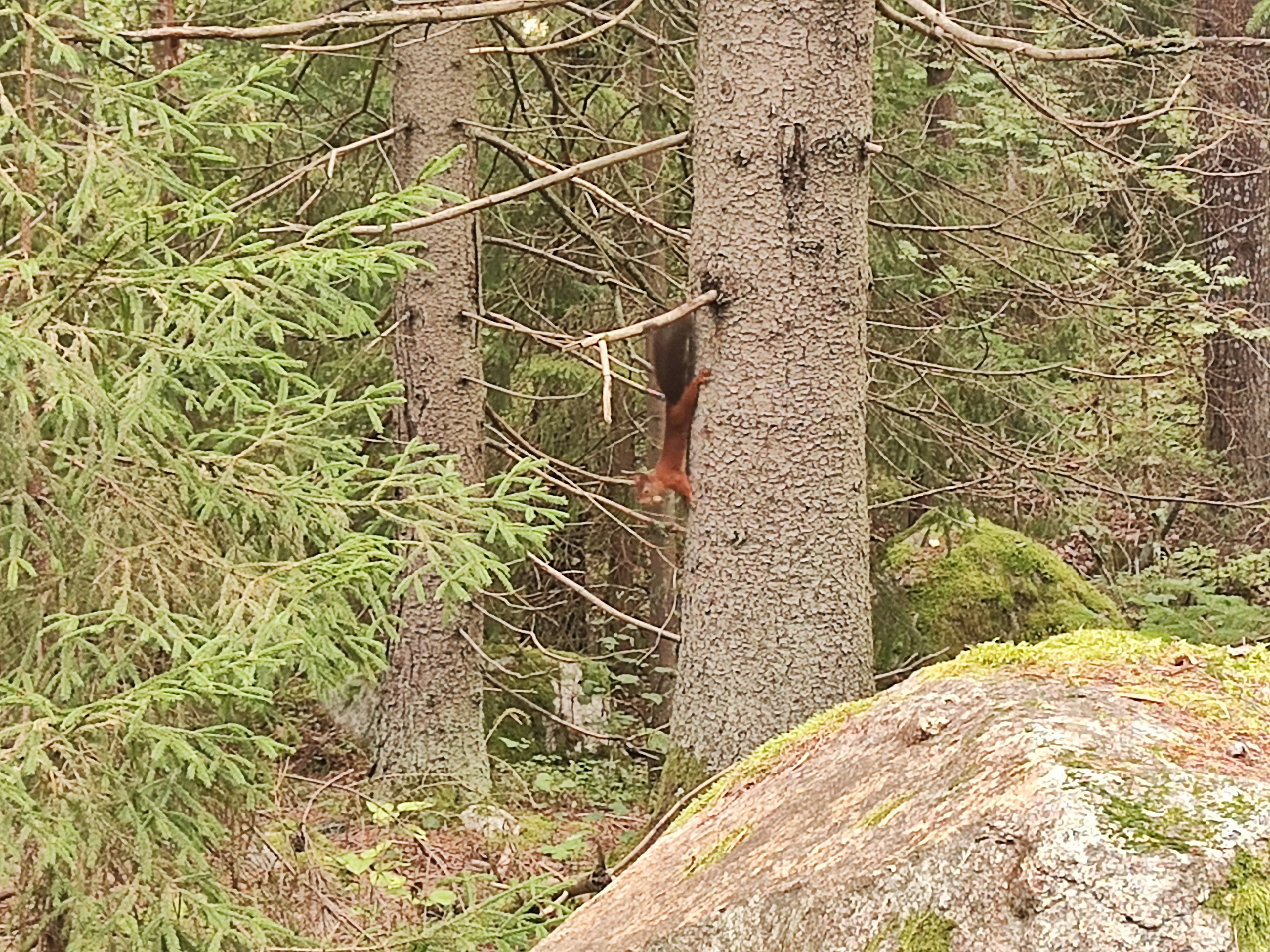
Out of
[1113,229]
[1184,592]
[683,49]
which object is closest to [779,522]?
[683,49]

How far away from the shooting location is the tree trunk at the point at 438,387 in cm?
714

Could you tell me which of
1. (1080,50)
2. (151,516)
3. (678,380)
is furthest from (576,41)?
(151,516)

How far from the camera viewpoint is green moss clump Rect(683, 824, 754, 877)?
92.4 inches

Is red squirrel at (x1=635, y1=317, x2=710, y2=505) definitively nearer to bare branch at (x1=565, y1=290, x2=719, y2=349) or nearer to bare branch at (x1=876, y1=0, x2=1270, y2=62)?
bare branch at (x1=565, y1=290, x2=719, y2=349)

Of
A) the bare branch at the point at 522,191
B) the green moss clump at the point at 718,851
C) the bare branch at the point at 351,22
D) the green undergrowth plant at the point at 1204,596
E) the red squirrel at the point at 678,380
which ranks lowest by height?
the green undergrowth plant at the point at 1204,596

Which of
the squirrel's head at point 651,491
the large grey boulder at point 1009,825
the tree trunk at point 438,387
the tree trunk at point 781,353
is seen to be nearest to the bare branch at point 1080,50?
the tree trunk at point 781,353

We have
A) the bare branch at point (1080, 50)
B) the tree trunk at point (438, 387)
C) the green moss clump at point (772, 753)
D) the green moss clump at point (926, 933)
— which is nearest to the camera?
the green moss clump at point (926, 933)

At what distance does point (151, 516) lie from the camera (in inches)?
137

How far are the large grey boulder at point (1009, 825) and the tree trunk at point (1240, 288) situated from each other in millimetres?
9725

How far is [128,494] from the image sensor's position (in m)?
3.46

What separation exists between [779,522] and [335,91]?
5.70 m

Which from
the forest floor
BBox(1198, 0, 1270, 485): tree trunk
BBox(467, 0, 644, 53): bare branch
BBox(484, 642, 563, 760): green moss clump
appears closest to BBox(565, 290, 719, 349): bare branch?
BBox(467, 0, 644, 53): bare branch

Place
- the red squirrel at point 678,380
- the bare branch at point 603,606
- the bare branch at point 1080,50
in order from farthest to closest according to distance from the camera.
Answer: the bare branch at point 603,606 → the red squirrel at point 678,380 → the bare branch at point 1080,50

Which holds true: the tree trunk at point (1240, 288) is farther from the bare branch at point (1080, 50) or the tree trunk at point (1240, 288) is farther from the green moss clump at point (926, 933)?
the green moss clump at point (926, 933)
